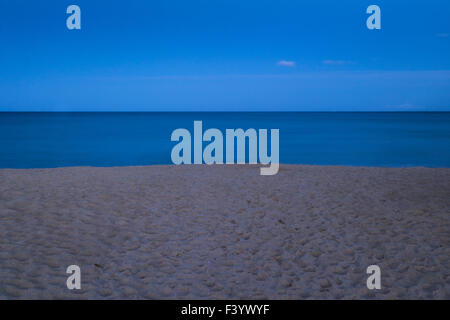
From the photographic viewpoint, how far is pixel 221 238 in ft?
19.7

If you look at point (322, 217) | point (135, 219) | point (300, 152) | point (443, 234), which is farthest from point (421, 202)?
point (300, 152)

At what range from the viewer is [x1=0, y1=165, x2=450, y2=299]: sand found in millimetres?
4441

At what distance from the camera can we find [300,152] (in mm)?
28594

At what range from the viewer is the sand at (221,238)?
444 centimetres

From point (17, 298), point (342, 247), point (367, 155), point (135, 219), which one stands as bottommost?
point (17, 298)

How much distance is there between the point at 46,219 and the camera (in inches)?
245

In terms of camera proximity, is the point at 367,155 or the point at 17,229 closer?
the point at 17,229

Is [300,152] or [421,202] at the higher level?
[300,152]

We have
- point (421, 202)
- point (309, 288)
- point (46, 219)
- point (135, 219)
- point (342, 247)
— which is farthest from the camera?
point (421, 202)

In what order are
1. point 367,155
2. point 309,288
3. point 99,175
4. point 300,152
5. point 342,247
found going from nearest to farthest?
1. point 309,288
2. point 342,247
3. point 99,175
4. point 367,155
5. point 300,152

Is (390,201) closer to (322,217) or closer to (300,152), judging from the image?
(322,217)
